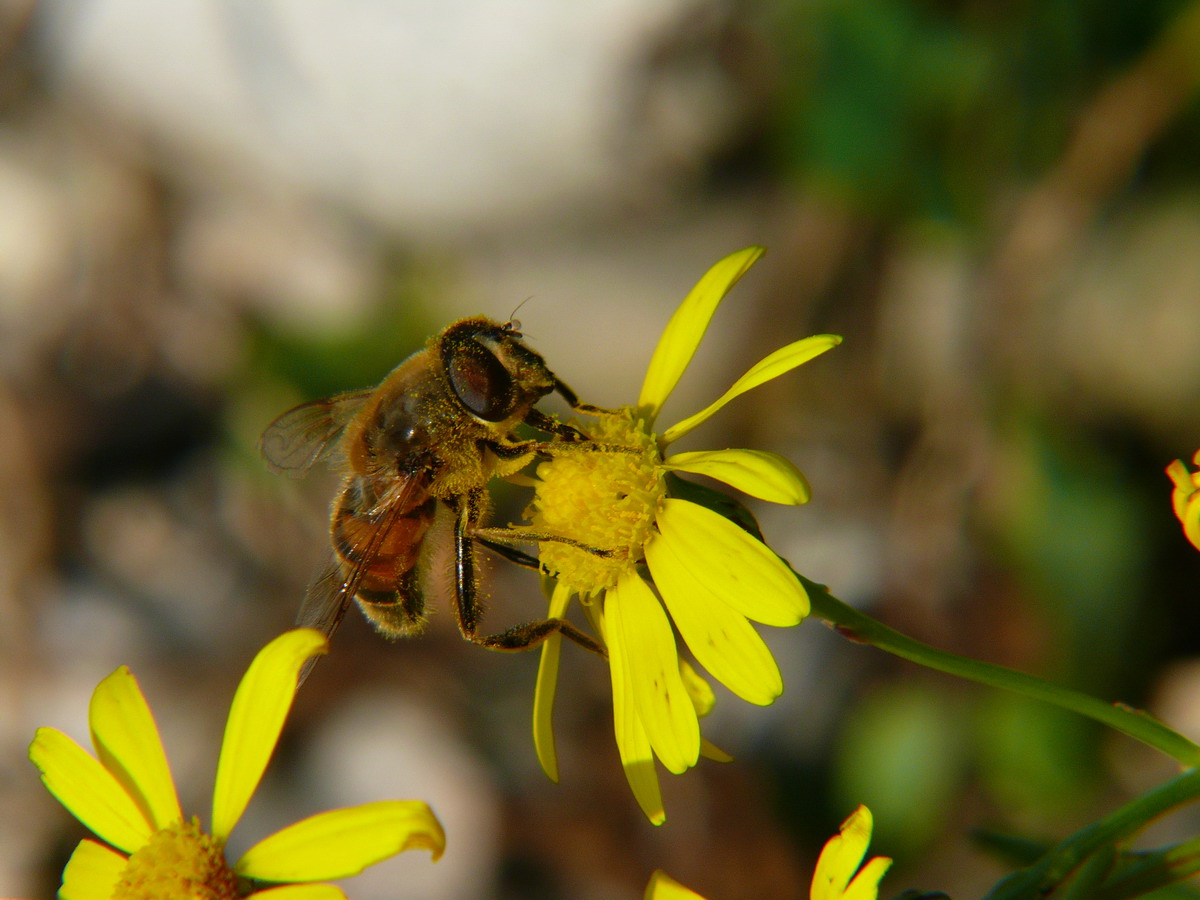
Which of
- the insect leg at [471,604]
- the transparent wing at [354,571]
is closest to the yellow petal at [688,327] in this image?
the insect leg at [471,604]

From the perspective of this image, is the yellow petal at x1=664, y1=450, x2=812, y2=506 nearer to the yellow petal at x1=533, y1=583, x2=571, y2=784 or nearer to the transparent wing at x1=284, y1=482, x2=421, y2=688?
the yellow petal at x1=533, y1=583, x2=571, y2=784

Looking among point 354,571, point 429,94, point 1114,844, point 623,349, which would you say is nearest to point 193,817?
point 354,571

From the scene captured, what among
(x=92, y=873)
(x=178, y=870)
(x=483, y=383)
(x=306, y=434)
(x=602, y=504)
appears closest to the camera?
(x=178, y=870)

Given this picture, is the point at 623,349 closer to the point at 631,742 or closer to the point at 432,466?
the point at 432,466

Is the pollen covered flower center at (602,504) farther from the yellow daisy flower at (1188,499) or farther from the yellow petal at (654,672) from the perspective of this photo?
the yellow daisy flower at (1188,499)

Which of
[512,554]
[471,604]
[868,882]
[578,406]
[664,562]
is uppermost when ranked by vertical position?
[578,406]

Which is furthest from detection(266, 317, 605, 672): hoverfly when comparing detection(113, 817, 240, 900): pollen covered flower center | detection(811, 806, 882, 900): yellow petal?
detection(811, 806, 882, 900): yellow petal

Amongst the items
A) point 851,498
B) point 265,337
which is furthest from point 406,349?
point 851,498
